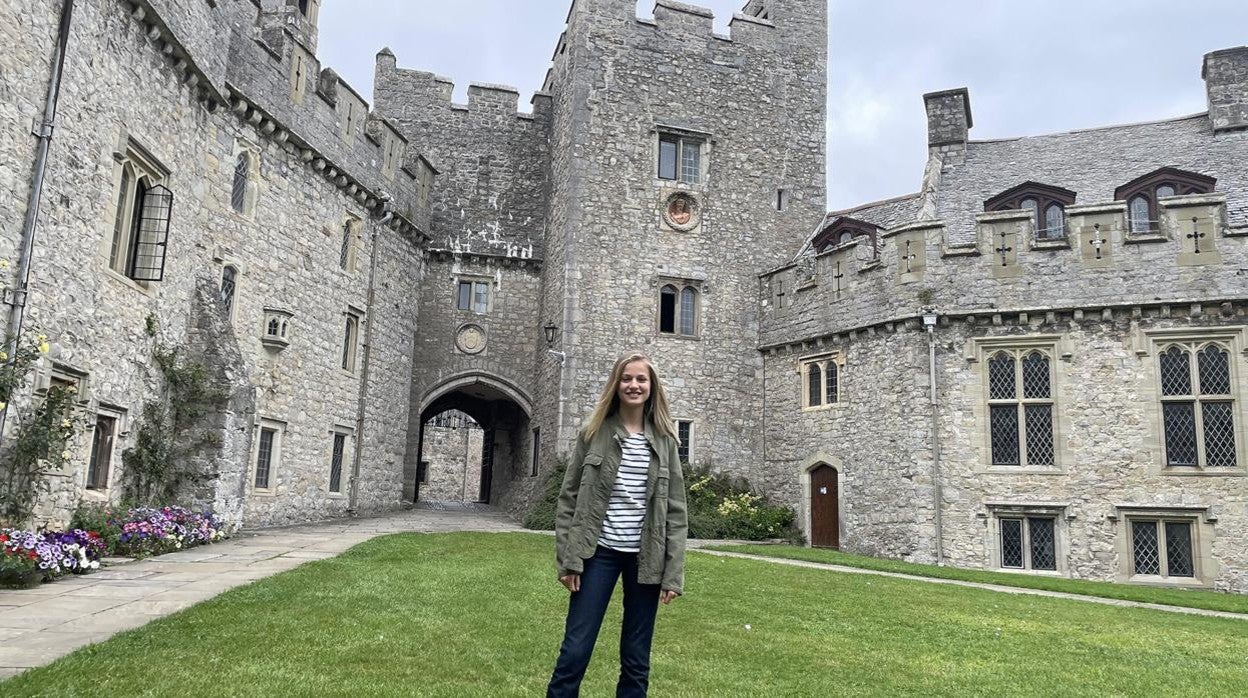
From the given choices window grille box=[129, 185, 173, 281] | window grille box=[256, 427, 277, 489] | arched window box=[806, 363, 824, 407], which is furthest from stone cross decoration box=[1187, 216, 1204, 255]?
window grille box=[256, 427, 277, 489]

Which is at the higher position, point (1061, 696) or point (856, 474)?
point (856, 474)

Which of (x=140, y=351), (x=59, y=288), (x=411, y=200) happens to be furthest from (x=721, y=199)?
(x=59, y=288)

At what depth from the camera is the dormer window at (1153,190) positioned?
17.2m

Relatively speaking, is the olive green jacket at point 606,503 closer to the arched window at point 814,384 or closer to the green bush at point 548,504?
the green bush at point 548,504

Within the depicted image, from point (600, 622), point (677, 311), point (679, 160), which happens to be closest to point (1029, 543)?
point (677, 311)

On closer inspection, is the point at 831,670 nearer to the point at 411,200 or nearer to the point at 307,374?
the point at 307,374

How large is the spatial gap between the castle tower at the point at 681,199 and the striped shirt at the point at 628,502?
15481 mm

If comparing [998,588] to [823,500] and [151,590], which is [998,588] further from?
[151,590]

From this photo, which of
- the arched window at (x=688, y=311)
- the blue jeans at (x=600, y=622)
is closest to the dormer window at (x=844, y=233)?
the arched window at (x=688, y=311)

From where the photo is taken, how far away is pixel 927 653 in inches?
271

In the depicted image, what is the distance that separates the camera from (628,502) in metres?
4.23

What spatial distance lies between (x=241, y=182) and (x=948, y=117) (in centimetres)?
1601

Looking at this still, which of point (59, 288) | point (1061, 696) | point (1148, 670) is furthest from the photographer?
point (59, 288)

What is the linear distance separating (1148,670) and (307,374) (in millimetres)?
15066
